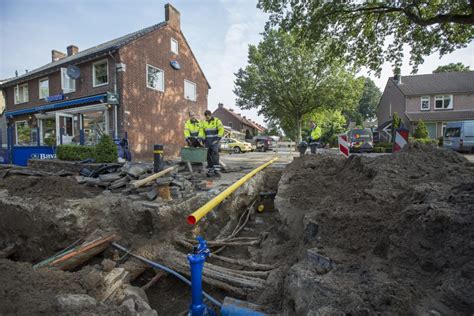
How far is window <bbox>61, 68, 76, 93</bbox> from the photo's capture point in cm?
1498

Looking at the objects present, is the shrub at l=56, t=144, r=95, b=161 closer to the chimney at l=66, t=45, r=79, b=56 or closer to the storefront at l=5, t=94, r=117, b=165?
the storefront at l=5, t=94, r=117, b=165

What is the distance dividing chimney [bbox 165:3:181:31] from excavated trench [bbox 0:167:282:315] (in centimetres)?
1479

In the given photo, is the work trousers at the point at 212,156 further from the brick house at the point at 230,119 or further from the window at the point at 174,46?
the brick house at the point at 230,119

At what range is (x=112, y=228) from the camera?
473 centimetres

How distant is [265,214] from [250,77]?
22.5m

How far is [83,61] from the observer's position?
14914mm

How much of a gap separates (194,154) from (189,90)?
1315cm

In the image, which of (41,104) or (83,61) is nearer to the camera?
(83,61)

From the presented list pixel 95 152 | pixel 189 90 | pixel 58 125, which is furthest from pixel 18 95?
pixel 95 152

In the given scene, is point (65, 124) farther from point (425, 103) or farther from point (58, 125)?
point (425, 103)

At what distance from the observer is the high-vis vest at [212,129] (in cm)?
769

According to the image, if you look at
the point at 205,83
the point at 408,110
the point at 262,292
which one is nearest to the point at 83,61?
the point at 205,83

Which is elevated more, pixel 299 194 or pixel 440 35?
pixel 440 35

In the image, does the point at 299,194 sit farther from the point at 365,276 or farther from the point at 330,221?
the point at 365,276
